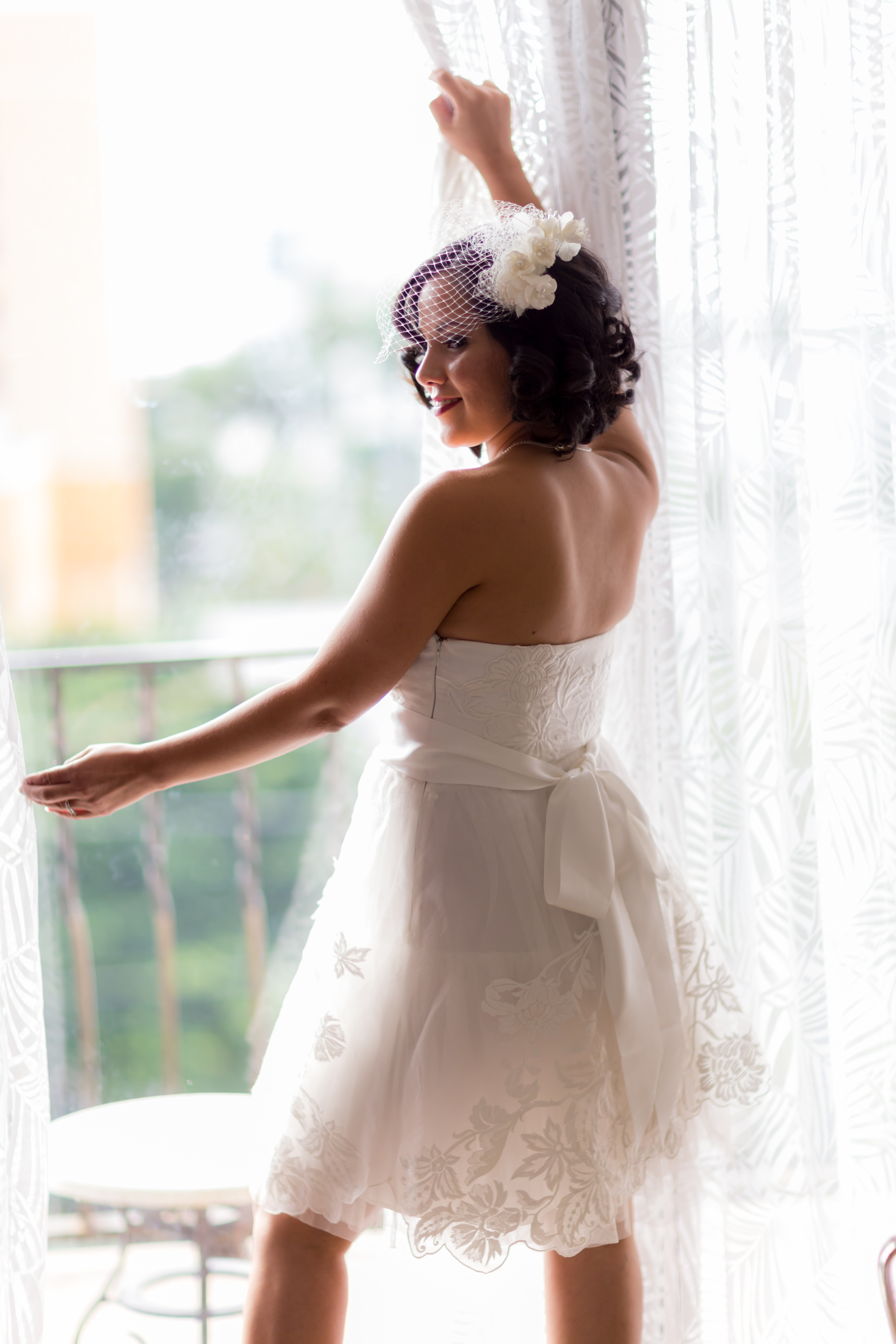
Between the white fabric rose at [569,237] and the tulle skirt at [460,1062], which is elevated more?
the white fabric rose at [569,237]

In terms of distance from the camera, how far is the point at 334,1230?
3.74 ft

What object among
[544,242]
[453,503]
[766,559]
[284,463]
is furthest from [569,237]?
[284,463]

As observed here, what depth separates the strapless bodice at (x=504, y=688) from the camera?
1180mm

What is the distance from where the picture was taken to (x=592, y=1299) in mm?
1236

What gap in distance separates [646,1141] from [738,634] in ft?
2.33

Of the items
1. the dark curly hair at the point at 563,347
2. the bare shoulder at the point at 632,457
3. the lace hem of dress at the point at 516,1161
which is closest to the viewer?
the lace hem of dress at the point at 516,1161

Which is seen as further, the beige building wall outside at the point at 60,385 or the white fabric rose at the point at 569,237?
the beige building wall outside at the point at 60,385

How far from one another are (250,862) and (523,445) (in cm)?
106

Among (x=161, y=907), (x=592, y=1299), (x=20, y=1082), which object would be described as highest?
(x=161, y=907)

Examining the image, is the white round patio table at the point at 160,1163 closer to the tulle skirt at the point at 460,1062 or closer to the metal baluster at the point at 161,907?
the metal baluster at the point at 161,907

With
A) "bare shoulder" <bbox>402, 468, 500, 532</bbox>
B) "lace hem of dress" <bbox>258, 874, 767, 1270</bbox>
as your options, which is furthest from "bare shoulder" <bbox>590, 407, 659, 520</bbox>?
"lace hem of dress" <bbox>258, 874, 767, 1270</bbox>

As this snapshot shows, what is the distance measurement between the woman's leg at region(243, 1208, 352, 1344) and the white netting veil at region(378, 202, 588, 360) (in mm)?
1059

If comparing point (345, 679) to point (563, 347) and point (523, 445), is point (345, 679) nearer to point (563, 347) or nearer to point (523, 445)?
point (523, 445)

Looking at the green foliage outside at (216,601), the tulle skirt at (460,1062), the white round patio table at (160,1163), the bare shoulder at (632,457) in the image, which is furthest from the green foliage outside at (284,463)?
the white round patio table at (160,1163)
